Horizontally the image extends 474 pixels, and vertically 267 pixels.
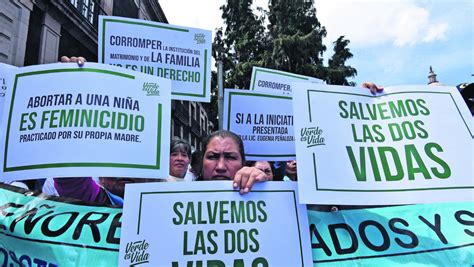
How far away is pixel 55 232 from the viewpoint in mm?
1442

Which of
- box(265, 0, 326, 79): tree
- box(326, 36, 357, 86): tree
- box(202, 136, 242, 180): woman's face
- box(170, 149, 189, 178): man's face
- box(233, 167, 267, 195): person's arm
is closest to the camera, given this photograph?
box(233, 167, 267, 195): person's arm

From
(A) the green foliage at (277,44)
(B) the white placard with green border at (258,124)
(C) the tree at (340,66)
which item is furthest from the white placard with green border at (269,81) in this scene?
(C) the tree at (340,66)

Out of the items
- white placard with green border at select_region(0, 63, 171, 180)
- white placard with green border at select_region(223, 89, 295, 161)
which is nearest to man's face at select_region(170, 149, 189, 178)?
white placard with green border at select_region(223, 89, 295, 161)

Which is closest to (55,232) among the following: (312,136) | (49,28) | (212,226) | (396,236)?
(212,226)

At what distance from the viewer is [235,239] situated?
1.37 metres

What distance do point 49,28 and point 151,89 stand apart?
8637 mm

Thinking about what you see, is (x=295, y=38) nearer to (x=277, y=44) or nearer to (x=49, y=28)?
(x=277, y=44)

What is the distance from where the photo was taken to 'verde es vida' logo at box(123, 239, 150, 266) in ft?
4.31

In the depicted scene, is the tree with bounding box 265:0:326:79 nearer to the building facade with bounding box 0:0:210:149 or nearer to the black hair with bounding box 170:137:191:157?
the building facade with bounding box 0:0:210:149

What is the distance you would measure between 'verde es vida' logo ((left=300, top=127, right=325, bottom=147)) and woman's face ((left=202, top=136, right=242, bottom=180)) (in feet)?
1.80

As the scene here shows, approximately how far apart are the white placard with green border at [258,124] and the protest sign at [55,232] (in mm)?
1666

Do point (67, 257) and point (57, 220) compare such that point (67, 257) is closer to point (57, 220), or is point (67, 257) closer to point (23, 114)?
point (57, 220)

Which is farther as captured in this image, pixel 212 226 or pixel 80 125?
pixel 80 125

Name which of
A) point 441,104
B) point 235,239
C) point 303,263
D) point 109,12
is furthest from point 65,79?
point 109,12
